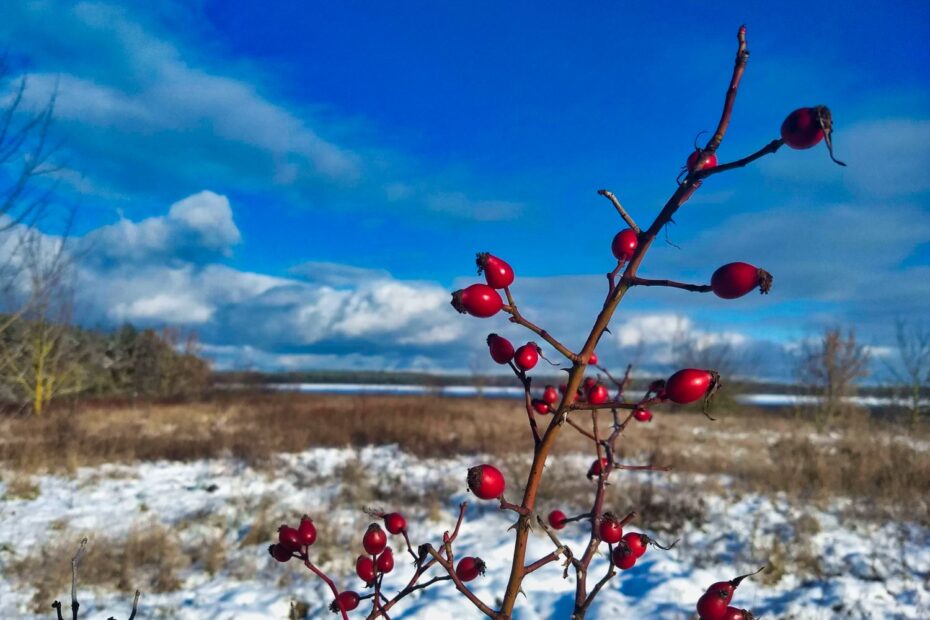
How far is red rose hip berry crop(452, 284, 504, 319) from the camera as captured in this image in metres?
0.74

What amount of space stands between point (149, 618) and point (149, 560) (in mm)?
1152

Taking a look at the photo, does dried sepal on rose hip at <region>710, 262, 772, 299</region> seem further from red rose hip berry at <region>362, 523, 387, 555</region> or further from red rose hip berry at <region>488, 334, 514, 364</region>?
red rose hip berry at <region>362, 523, 387, 555</region>

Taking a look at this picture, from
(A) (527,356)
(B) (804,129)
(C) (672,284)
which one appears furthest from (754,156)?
(A) (527,356)


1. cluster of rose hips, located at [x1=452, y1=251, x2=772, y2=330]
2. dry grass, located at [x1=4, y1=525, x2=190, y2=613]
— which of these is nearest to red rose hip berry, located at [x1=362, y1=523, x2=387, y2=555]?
cluster of rose hips, located at [x1=452, y1=251, x2=772, y2=330]

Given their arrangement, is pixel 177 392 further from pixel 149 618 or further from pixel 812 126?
pixel 812 126

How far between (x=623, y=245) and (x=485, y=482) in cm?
42

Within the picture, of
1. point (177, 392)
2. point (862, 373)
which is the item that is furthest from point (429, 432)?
point (177, 392)

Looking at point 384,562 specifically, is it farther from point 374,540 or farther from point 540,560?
point 540,560

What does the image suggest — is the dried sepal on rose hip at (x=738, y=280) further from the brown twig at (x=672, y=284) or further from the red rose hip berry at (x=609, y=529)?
the red rose hip berry at (x=609, y=529)

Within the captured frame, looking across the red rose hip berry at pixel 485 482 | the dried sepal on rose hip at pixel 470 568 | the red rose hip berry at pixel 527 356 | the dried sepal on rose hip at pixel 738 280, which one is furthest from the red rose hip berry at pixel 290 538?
the dried sepal on rose hip at pixel 738 280

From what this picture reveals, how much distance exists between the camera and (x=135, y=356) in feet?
77.2

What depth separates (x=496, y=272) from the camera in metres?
0.76

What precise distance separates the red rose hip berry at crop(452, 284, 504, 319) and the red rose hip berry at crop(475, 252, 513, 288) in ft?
0.05

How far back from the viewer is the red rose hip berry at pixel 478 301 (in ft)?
2.43
